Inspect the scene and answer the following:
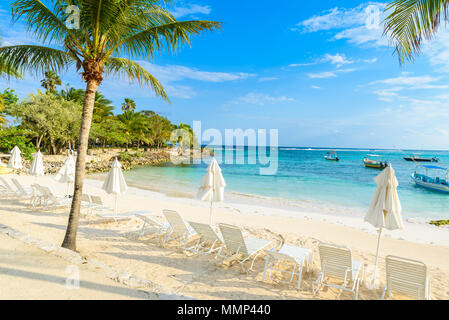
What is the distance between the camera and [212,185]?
19.4ft

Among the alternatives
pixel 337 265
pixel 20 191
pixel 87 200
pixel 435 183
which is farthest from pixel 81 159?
pixel 435 183

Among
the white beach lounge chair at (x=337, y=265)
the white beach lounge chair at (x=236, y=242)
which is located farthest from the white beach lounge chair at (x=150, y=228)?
the white beach lounge chair at (x=337, y=265)

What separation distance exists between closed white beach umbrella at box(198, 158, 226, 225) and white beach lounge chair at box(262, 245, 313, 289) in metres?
1.93

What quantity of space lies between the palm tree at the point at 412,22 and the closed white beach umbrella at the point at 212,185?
13.4 ft

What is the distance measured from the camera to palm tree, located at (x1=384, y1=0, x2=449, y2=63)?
3.30 m

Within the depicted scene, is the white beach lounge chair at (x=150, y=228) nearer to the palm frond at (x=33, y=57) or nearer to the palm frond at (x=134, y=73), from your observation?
the palm frond at (x=134, y=73)

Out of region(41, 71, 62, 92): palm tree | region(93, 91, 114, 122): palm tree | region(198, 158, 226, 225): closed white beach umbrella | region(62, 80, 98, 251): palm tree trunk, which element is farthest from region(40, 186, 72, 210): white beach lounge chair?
region(41, 71, 62, 92): palm tree

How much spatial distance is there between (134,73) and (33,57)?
77.5 inches

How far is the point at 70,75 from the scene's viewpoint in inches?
211

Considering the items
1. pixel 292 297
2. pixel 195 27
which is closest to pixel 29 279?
pixel 292 297

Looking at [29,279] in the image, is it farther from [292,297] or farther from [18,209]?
[18,209]

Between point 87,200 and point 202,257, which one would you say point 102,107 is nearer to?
point 87,200

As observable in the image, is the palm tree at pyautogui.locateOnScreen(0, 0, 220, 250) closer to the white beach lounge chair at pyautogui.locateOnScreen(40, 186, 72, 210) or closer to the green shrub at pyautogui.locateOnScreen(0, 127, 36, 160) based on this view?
the white beach lounge chair at pyautogui.locateOnScreen(40, 186, 72, 210)

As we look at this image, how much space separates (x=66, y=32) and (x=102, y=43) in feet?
2.45
